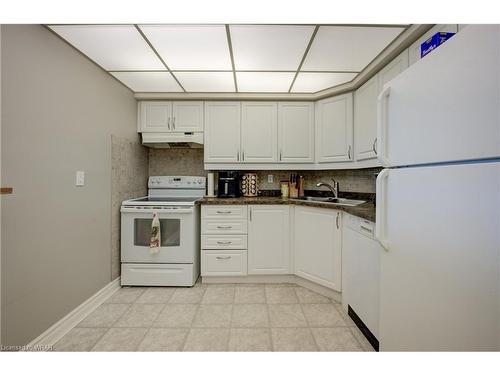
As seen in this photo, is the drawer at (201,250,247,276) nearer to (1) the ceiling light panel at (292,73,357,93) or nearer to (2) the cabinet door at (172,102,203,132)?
(2) the cabinet door at (172,102,203,132)

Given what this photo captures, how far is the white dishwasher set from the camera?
4.72ft

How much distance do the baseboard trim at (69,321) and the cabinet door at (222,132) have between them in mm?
1709

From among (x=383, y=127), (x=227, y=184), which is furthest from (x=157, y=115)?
(x=383, y=127)

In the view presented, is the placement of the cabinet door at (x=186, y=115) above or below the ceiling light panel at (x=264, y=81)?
below

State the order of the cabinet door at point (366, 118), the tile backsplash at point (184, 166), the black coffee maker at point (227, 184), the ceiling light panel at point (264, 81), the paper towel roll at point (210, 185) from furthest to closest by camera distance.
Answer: the tile backsplash at point (184, 166) → the paper towel roll at point (210, 185) → the black coffee maker at point (227, 184) → the ceiling light panel at point (264, 81) → the cabinet door at point (366, 118)

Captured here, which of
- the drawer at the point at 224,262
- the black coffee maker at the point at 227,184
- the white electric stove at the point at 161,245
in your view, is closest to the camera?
the white electric stove at the point at 161,245

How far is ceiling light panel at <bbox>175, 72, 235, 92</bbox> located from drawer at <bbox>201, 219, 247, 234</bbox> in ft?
4.90

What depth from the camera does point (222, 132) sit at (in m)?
2.75

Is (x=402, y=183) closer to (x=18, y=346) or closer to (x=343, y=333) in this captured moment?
(x=343, y=333)

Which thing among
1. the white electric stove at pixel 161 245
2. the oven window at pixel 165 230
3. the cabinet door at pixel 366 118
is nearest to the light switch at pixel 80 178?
the white electric stove at pixel 161 245

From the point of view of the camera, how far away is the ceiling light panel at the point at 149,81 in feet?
7.16

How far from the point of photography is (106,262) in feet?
7.00

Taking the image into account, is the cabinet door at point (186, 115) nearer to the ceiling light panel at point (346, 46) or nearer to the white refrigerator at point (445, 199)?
the ceiling light panel at point (346, 46)
